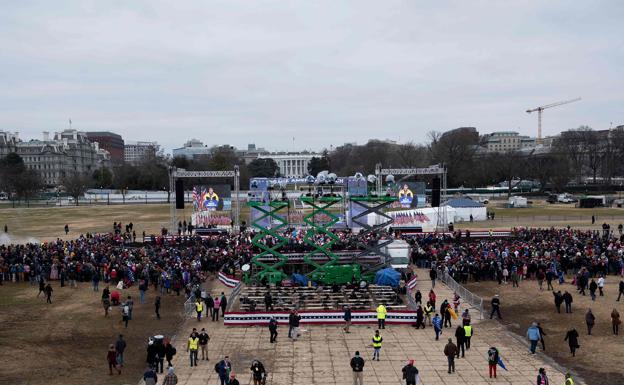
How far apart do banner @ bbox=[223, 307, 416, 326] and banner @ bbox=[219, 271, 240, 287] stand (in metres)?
6.60

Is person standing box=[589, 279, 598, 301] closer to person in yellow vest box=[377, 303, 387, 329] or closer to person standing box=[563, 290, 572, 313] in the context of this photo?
person standing box=[563, 290, 572, 313]

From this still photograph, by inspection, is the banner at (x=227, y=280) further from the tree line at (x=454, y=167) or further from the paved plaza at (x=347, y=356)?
the tree line at (x=454, y=167)

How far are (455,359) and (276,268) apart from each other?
12266 millimetres

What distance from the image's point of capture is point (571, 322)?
2003cm

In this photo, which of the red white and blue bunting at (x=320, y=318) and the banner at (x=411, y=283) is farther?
the banner at (x=411, y=283)

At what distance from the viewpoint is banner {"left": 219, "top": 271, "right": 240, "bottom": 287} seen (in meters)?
26.7

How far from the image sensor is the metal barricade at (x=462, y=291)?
2213 cm

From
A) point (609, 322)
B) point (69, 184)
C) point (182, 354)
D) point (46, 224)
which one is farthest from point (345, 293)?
point (69, 184)

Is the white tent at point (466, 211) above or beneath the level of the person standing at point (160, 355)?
above

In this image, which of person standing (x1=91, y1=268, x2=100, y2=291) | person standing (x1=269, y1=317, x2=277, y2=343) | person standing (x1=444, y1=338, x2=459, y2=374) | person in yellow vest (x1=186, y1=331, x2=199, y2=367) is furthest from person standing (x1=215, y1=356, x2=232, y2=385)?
person standing (x1=91, y1=268, x2=100, y2=291)

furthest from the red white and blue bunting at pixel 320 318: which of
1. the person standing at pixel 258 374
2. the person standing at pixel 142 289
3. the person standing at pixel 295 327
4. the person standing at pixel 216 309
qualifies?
the person standing at pixel 258 374

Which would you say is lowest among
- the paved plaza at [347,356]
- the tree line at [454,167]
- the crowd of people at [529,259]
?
the paved plaza at [347,356]

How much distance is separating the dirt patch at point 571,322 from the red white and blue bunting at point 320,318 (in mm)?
3875

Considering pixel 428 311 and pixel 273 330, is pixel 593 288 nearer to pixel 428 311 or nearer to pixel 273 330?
pixel 428 311
